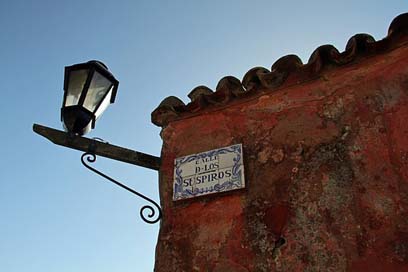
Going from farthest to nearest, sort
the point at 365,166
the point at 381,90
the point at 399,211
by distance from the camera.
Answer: the point at 381,90 < the point at 365,166 < the point at 399,211

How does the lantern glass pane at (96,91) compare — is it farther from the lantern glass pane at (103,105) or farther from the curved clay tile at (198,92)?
the curved clay tile at (198,92)

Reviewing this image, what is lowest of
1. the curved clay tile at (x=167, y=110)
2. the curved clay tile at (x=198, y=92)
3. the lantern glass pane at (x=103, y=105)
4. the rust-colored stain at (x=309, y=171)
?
the rust-colored stain at (x=309, y=171)

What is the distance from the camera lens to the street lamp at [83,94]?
2.66 meters

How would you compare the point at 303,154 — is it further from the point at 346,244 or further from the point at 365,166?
the point at 346,244

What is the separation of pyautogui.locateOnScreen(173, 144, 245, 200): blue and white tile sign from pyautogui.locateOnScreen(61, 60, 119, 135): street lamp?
627 millimetres

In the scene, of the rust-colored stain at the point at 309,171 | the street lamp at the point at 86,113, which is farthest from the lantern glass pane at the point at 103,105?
the rust-colored stain at the point at 309,171

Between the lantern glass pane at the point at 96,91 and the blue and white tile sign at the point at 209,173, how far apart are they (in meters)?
0.64

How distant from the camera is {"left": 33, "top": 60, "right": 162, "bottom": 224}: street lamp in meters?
2.67

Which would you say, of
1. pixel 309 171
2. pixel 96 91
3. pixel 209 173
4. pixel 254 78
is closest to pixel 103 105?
pixel 96 91

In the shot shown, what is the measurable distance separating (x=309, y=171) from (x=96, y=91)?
137 centimetres

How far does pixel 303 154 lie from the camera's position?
2.46 meters

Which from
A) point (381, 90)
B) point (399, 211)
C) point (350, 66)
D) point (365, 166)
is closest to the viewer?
point (399, 211)

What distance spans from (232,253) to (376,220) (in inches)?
29.9

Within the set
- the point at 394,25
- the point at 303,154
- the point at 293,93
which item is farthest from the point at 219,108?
the point at 394,25
